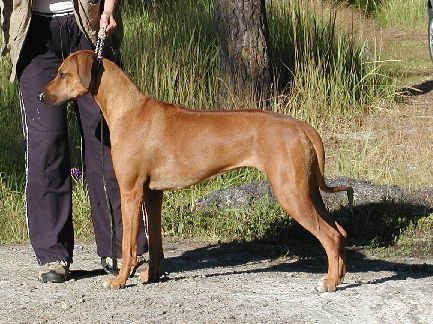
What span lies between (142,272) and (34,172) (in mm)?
902

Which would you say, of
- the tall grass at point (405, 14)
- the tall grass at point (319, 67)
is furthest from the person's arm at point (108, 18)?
the tall grass at point (405, 14)

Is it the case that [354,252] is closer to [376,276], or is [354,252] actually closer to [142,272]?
[376,276]

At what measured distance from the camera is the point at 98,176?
661 centimetres

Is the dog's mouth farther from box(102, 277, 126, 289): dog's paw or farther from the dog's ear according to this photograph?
box(102, 277, 126, 289): dog's paw

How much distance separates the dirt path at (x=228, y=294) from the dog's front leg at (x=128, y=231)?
80 millimetres

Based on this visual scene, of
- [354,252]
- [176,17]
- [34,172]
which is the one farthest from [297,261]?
[176,17]

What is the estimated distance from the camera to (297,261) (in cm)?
741

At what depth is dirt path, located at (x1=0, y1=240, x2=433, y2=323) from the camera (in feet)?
18.8

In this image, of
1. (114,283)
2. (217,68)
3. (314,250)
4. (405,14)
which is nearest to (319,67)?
(217,68)

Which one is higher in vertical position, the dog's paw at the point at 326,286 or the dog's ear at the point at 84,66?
the dog's ear at the point at 84,66

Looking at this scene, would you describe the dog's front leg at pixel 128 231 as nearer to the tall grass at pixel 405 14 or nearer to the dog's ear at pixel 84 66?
the dog's ear at pixel 84 66

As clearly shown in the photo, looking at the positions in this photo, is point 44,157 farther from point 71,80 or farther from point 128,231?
point 128,231

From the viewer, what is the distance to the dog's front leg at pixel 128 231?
6.19 metres

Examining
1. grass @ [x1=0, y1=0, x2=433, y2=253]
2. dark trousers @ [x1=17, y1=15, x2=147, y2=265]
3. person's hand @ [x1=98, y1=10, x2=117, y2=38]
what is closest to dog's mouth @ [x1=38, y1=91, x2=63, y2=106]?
dark trousers @ [x1=17, y1=15, x2=147, y2=265]
